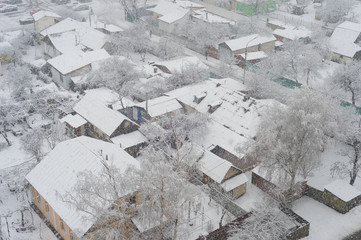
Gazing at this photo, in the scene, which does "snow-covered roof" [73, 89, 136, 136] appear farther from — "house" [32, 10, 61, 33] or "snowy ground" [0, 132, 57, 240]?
"house" [32, 10, 61, 33]

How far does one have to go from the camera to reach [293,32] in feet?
205

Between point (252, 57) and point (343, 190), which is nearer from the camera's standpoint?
point (343, 190)

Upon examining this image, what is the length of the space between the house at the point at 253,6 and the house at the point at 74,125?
41953 millimetres

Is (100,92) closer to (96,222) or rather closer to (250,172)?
(250,172)

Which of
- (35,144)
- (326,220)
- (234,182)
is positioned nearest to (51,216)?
(35,144)

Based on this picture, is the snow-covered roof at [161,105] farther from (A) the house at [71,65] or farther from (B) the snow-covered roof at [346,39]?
(B) the snow-covered roof at [346,39]

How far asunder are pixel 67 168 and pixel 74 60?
25.7 meters

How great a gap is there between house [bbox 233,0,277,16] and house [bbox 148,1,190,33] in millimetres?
11751

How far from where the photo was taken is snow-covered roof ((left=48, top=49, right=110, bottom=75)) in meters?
51.9

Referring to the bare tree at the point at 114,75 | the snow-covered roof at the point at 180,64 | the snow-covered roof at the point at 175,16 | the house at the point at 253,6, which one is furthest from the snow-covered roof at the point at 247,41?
the bare tree at the point at 114,75

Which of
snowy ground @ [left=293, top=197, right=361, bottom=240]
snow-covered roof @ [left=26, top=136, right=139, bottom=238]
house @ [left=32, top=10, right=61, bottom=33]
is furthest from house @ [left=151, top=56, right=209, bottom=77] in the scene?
house @ [left=32, top=10, right=61, bottom=33]

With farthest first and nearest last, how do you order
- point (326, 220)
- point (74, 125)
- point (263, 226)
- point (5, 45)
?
point (5, 45)
point (74, 125)
point (326, 220)
point (263, 226)

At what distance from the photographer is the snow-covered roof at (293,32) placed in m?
61.8

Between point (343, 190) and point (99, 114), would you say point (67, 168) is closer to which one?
point (99, 114)
